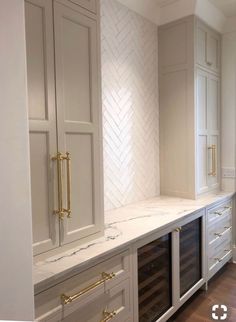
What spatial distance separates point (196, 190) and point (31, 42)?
2.04 meters

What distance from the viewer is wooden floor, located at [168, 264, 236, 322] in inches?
86.8

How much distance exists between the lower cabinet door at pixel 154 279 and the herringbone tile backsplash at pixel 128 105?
1.92 feet

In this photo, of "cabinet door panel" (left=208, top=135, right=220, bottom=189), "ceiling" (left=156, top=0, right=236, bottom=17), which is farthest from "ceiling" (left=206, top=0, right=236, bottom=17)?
"cabinet door panel" (left=208, top=135, right=220, bottom=189)

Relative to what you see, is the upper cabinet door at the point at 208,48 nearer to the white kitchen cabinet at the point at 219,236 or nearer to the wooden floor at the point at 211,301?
the white kitchen cabinet at the point at 219,236

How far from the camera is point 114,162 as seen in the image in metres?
2.38

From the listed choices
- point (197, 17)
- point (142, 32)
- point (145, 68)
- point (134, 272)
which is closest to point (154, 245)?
point (134, 272)

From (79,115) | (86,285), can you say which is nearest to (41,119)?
(79,115)

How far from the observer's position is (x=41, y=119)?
1324 millimetres

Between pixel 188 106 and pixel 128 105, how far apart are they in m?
0.61

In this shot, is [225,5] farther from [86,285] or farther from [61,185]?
[86,285]

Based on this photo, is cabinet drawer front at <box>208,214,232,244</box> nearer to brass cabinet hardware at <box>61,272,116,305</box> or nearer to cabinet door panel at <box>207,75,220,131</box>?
cabinet door panel at <box>207,75,220,131</box>

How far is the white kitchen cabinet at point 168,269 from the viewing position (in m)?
1.82

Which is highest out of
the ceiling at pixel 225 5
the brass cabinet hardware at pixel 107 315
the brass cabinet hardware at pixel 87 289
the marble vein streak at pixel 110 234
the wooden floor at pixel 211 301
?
the ceiling at pixel 225 5

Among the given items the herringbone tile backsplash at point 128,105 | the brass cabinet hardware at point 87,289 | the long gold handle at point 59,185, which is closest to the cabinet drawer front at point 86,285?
the brass cabinet hardware at point 87,289
